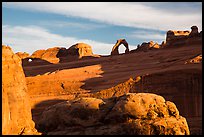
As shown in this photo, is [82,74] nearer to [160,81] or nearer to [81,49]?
[160,81]

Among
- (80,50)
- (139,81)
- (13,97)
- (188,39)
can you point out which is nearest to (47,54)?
(80,50)

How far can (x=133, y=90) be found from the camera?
31.1 m

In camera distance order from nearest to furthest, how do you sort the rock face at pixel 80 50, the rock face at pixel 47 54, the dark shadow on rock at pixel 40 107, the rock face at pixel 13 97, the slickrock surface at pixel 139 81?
1. the rock face at pixel 13 97
2. the slickrock surface at pixel 139 81
3. the dark shadow on rock at pixel 40 107
4. the rock face at pixel 80 50
5. the rock face at pixel 47 54

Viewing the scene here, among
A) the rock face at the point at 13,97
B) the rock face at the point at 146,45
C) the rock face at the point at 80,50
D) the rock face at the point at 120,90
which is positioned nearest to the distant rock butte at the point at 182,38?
the rock face at the point at 146,45

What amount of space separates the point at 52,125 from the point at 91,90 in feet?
61.0

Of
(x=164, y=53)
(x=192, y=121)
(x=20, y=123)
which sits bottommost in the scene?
(x=192, y=121)

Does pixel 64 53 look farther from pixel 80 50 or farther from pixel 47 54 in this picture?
pixel 80 50

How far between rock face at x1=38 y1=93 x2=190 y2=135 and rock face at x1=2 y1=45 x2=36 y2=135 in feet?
7.52

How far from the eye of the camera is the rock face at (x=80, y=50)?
72094mm

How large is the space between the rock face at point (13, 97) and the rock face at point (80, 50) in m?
56.6

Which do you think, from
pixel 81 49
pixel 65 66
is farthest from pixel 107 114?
pixel 81 49

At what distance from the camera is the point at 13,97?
544 inches

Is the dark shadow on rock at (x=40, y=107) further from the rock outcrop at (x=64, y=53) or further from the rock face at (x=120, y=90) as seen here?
the rock outcrop at (x=64, y=53)

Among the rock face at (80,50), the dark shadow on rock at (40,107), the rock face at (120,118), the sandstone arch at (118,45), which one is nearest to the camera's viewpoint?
the rock face at (120,118)
